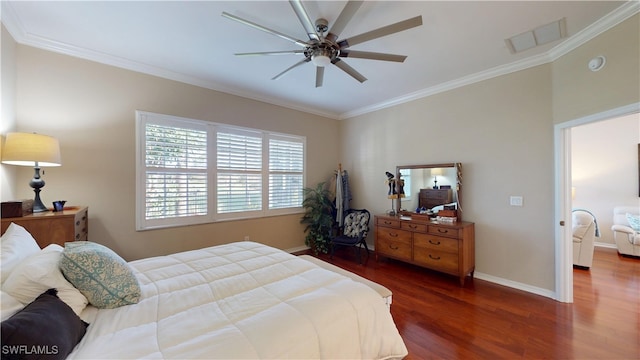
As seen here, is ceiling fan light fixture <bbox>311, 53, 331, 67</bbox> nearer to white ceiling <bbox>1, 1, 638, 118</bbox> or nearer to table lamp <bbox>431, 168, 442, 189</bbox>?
white ceiling <bbox>1, 1, 638, 118</bbox>

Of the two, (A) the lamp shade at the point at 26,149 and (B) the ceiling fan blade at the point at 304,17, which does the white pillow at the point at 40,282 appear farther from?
(B) the ceiling fan blade at the point at 304,17

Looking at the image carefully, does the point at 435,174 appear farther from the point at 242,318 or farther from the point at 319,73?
the point at 242,318

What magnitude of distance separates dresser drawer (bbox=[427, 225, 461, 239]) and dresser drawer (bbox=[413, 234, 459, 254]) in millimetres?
54

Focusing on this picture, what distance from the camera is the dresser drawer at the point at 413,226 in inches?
137

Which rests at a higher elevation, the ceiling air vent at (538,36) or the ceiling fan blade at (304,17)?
the ceiling air vent at (538,36)

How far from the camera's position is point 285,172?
4.56m

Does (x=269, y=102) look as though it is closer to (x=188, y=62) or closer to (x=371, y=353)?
(x=188, y=62)

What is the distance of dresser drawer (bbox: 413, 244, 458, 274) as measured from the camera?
3164 mm

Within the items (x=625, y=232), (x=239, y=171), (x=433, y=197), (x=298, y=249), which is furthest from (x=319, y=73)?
(x=625, y=232)

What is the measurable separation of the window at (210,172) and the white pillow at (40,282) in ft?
6.56

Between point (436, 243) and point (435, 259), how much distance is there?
223 millimetres

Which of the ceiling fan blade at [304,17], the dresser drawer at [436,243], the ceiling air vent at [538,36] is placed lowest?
the dresser drawer at [436,243]

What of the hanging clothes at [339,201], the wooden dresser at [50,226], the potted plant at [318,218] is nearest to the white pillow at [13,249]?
the wooden dresser at [50,226]

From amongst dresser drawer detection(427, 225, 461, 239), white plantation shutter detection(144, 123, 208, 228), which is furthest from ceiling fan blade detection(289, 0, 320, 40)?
dresser drawer detection(427, 225, 461, 239)
